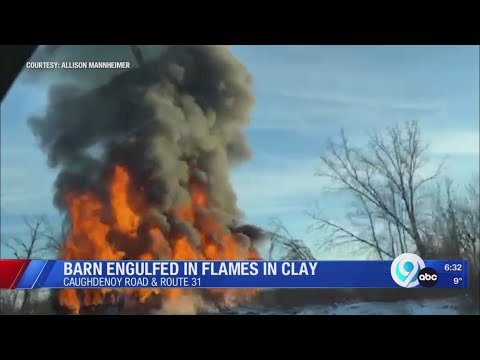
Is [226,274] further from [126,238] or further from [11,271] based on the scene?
[11,271]

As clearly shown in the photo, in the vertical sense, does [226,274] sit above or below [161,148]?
below

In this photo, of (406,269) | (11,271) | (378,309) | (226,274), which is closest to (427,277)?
(406,269)

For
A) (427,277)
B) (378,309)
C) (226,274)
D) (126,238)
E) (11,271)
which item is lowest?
(378,309)

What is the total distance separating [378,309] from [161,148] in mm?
2249

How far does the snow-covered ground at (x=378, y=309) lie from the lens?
5246 millimetres

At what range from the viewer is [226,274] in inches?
206

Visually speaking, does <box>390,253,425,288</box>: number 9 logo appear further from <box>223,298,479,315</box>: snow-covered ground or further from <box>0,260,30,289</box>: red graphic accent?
<box>0,260,30,289</box>: red graphic accent

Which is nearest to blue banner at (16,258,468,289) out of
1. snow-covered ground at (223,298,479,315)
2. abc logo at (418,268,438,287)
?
abc logo at (418,268,438,287)

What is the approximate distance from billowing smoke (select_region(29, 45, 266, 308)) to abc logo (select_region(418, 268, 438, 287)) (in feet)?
4.61

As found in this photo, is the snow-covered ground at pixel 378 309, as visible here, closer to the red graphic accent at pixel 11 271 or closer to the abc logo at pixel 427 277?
the abc logo at pixel 427 277

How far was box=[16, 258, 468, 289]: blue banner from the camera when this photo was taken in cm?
521

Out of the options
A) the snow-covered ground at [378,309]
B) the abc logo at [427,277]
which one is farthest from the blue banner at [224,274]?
the snow-covered ground at [378,309]

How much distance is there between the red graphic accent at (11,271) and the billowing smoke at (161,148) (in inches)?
15.4
